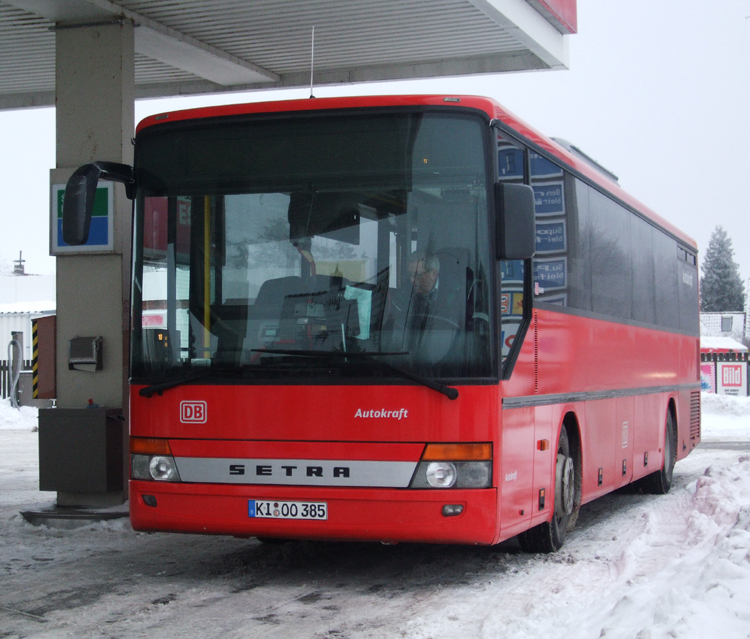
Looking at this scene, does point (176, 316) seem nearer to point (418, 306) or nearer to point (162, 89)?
point (418, 306)

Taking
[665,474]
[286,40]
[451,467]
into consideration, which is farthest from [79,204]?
[665,474]

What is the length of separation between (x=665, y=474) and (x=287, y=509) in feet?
25.3

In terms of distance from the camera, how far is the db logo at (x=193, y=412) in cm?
707

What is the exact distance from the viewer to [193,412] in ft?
23.3

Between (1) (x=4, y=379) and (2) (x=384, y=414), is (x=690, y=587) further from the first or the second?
(1) (x=4, y=379)

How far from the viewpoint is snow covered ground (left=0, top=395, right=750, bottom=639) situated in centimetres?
559

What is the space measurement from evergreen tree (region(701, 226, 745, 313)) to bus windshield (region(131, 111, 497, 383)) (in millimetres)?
103000

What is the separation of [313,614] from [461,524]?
1.09 meters

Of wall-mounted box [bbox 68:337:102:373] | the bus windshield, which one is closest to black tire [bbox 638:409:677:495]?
wall-mounted box [bbox 68:337:102:373]

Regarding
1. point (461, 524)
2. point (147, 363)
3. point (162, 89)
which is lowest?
point (461, 524)

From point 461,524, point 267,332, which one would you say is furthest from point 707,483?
point 267,332

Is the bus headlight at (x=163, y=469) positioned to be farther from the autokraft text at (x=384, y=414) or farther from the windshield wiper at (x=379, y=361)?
the autokraft text at (x=384, y=414)

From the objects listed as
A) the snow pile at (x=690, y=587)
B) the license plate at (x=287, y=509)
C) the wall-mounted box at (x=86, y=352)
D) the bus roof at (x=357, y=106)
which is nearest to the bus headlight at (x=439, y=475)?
the license plate at (x=287, y=509)

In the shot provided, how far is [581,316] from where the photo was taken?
362 inches
